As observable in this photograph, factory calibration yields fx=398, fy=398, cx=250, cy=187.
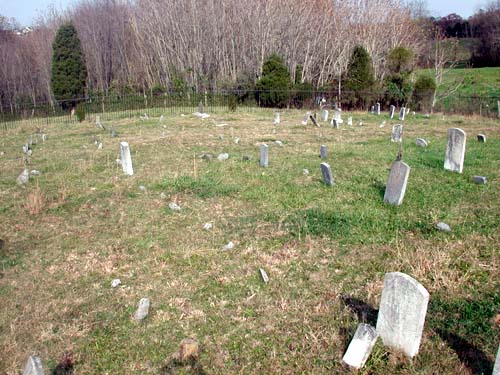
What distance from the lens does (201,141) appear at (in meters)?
12.7

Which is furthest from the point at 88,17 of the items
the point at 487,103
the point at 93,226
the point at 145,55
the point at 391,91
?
the point at 93,226

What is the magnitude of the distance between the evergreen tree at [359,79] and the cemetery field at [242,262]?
15.4 meters

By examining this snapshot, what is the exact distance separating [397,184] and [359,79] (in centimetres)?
1982

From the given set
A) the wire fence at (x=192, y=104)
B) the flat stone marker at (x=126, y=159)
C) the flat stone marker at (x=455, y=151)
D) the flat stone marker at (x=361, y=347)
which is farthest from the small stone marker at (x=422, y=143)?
the wire fence at (x=192, y=104)

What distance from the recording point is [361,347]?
10.2ft

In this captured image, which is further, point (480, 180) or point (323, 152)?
point (323, 152)

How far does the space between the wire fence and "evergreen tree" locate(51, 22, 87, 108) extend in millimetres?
1069

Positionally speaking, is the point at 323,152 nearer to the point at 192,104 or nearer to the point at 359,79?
the point at 359,79

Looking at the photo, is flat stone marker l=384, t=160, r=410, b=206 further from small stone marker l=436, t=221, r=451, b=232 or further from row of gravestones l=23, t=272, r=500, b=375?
row of gravestones l=23, t=272, r=500, b=375

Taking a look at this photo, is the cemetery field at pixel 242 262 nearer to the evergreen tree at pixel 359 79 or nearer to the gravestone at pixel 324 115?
the gravestone at pixel 324 115

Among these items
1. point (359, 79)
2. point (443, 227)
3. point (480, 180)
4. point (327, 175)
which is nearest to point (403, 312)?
point (443, 227)

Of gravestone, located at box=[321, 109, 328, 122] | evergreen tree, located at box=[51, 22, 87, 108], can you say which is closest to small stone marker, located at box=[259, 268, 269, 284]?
gravestone, located at box=[321, 109, 328, 122]

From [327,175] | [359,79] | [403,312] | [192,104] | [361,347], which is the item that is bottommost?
[361,347]

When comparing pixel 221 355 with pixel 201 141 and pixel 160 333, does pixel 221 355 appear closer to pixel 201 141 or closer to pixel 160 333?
pixel 160 333
